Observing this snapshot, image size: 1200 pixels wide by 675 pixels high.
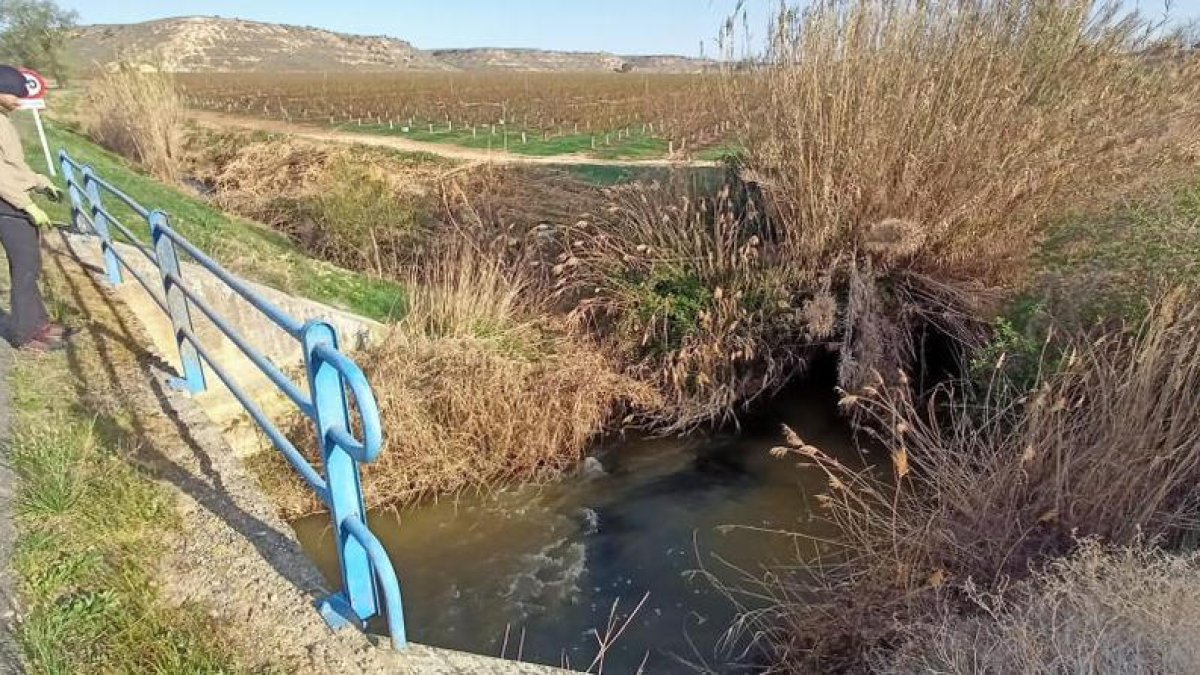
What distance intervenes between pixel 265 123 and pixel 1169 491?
26.2 meters

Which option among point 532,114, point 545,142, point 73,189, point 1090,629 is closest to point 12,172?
point 73,189

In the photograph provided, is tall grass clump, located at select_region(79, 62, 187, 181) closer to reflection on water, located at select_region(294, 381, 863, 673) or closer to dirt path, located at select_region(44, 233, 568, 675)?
dirt path, located at select_region(44, 233, 568, 675)

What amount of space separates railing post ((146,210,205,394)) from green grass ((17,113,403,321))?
2693 millimetres

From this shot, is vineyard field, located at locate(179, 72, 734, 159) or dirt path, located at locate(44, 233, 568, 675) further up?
vineyard field, located at locate(179, 72, 734, 159)

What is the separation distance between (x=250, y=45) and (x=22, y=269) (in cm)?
13826

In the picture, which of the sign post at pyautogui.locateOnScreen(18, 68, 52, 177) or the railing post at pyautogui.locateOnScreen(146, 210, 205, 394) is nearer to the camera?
the railing post at pyautogui.locateOnScreen(146, 210, 205, 394)

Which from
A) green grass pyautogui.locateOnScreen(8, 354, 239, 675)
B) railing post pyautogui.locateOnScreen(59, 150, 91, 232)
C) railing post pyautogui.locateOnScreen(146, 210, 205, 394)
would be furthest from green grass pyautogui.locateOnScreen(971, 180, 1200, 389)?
railing post pyautogui.locateOnScreen(59, 150, 91, 232)

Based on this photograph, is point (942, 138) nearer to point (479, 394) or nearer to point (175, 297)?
point (479, 394)

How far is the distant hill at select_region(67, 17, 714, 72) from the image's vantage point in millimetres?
107094

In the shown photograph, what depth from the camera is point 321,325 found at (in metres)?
2.30

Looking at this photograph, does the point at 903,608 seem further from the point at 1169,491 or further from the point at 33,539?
the point at 33,539

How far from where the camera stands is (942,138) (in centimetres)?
593

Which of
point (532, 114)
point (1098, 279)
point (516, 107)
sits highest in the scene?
point (516, 107)

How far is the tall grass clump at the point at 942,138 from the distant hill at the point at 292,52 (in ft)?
269
